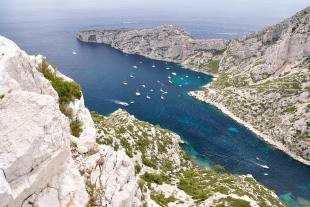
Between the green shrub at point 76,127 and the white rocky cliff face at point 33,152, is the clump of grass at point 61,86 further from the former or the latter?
the white rocky cliff face at point 33,152

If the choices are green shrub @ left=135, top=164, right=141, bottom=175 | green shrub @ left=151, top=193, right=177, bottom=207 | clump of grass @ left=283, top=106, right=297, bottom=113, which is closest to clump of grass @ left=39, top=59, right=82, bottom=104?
green shrub @ left=151, top=193, right=177, bottom=207

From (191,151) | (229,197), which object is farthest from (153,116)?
(229,197)

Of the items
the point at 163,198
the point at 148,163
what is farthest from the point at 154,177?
the point at 163,198

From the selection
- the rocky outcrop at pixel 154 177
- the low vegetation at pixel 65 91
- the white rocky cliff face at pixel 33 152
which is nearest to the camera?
the white rocky cliff face at pixel 33 152

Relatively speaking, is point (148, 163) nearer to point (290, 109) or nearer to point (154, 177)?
point (154, 177)

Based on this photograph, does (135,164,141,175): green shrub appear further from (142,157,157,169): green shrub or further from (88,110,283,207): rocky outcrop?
(142,157,157,169): green shrub

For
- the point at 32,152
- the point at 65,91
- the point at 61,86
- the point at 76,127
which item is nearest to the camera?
the point at 32,152

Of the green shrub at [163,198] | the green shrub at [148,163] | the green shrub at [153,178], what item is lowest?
the green shrub at [148,163]

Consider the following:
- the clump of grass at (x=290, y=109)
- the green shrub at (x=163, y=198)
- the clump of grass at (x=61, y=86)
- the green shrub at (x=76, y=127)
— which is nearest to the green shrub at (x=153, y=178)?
the green shrub at (x=163, y=198)
